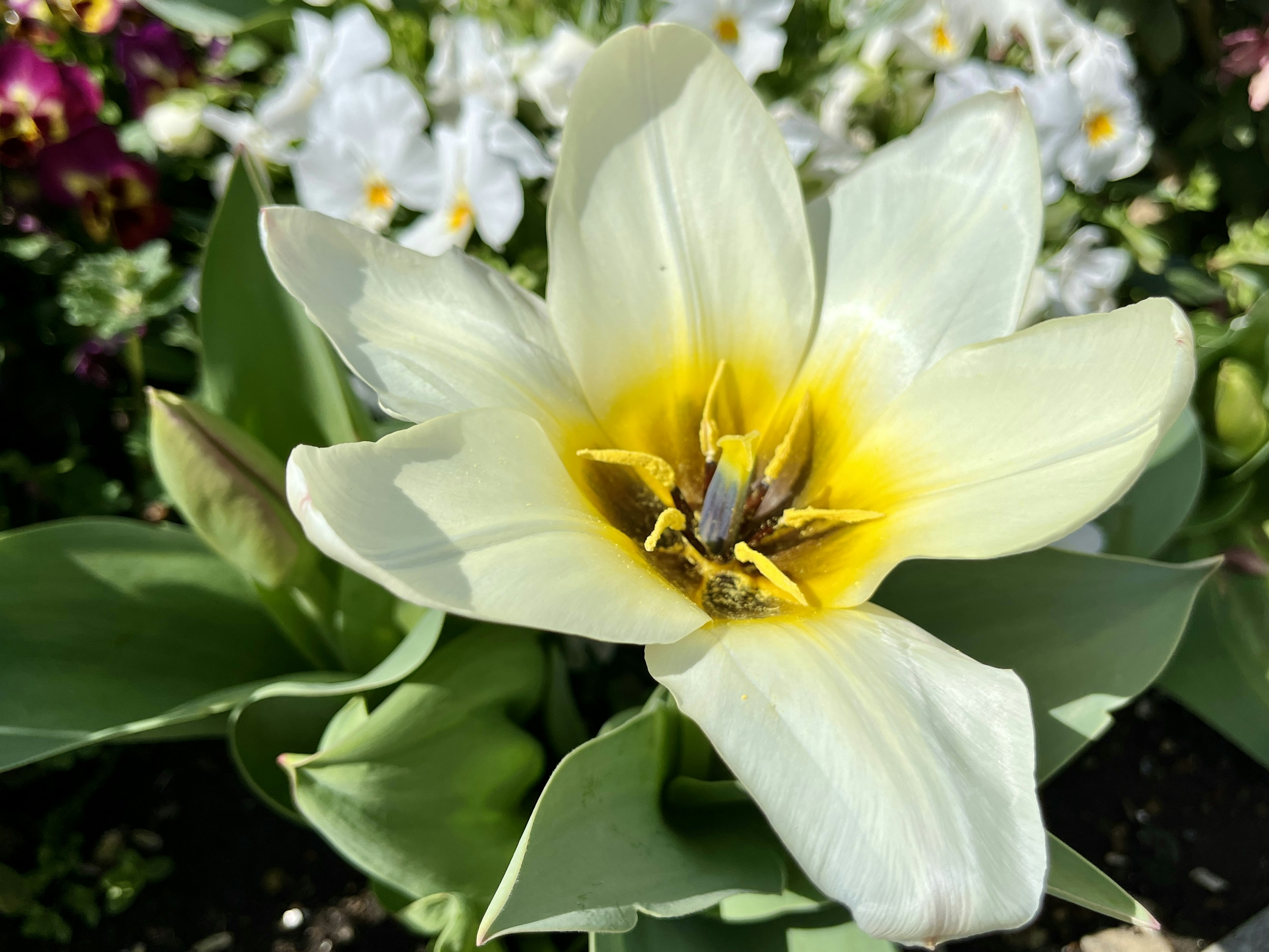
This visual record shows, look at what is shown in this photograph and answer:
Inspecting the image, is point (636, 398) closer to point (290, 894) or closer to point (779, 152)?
point (779, 152)

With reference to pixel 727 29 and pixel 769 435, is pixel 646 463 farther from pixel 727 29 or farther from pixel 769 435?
pixel 727 29

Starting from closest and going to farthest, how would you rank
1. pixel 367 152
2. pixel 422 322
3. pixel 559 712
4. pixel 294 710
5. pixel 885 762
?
pixel 885 762 < pixel 422 322 < pixel 294 710 < pixel 559 712 < pixel 367 152

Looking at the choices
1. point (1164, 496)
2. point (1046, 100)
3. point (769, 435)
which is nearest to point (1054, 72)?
point (1046, 100)

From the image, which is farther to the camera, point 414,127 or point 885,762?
point 414,127

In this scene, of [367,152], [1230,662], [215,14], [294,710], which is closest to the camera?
[294,710]

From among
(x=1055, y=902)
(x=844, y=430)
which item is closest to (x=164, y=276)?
(x=844, y=430)

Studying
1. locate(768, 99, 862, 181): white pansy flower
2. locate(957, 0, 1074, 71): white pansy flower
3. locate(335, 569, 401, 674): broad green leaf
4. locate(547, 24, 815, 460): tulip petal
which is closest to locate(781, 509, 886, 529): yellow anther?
locate(547, 24, 815, 460): tulip petal

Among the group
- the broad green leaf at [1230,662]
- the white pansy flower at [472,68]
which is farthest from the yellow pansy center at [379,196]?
the broad green leaf at [1230,662]
